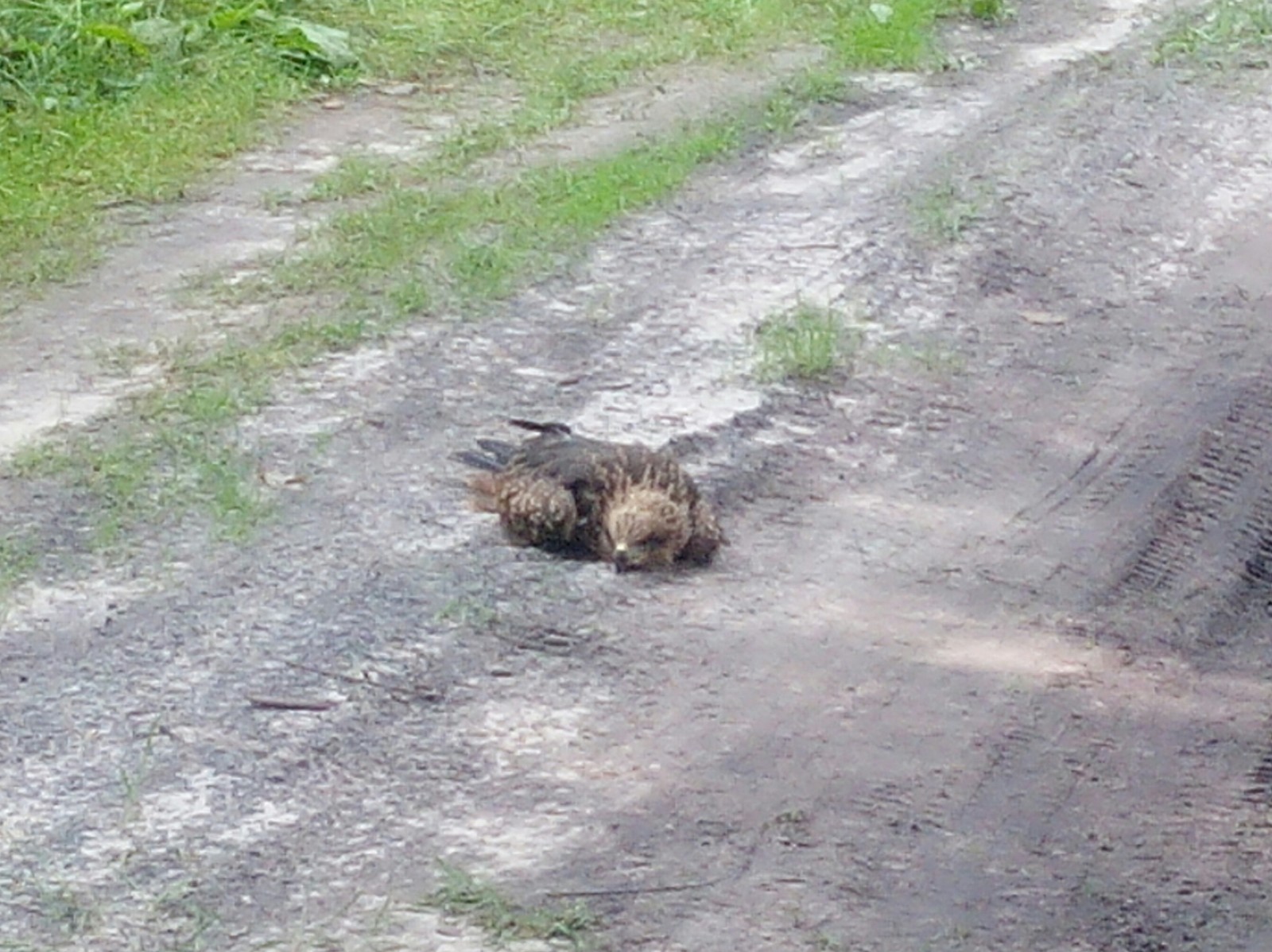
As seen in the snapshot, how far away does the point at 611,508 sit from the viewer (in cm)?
610

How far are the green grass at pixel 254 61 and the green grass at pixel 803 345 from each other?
228cm

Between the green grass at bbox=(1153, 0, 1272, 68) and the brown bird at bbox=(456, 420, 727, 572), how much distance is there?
608 centimetres

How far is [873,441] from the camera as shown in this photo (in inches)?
280

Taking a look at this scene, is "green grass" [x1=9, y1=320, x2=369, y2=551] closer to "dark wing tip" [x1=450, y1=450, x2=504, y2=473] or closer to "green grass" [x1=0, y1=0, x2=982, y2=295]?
"dark wing tip" [x1=450, y1=450, x2=504, y2=473]

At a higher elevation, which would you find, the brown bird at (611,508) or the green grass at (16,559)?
the brown bird at (611,508)

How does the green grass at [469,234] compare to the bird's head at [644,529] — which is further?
the green grass at [469,234]

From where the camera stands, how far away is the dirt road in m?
4.75

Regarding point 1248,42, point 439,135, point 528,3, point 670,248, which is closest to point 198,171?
point 439,135

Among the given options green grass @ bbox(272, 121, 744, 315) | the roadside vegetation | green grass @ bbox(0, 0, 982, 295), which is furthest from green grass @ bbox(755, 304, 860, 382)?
green grass @ bbox(0, 0, 982, 295)

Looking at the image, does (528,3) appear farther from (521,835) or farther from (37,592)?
(521,835)

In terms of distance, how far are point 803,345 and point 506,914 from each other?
342cm

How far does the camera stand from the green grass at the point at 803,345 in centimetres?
757

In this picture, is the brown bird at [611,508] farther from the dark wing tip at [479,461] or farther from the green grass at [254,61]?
the green grass at [254,61]

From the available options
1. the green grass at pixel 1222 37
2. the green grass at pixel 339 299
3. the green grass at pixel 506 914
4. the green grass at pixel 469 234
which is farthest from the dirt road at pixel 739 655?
the green grass at pixel 1222 37
